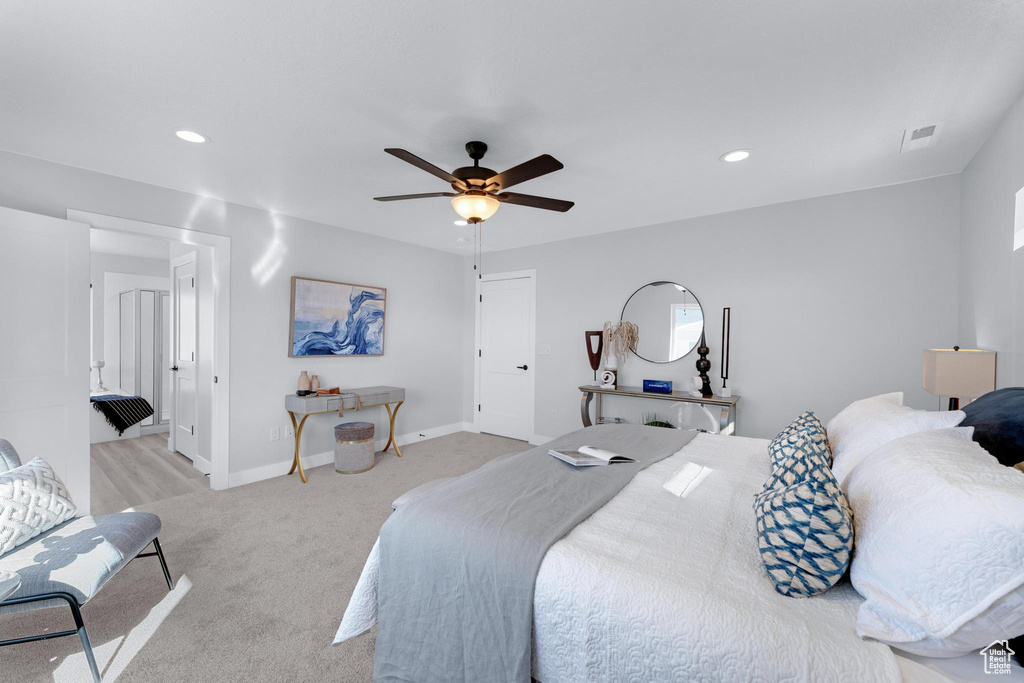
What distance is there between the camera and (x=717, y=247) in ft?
13.0

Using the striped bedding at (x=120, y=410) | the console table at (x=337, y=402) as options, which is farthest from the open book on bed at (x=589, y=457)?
the striped bedding at (x=120, y=410)

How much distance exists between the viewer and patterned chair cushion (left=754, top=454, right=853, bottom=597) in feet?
3.43

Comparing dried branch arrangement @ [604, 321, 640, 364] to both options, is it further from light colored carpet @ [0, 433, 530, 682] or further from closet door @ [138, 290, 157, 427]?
closet door @ [138, 290, 157, 427]

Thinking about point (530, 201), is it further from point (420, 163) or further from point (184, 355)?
point (184, 355)

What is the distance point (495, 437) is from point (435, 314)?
70.8 inches

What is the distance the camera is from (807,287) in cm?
355

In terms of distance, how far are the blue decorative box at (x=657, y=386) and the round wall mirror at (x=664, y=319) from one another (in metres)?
0.33

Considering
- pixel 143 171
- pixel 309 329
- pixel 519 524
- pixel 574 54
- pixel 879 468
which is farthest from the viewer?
pixel 309 329

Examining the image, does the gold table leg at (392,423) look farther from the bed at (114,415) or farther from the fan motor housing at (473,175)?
the bed at (114,415)

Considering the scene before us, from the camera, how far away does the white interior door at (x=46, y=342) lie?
8.23 ft

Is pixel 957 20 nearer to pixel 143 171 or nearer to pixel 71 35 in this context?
pixel 71 35

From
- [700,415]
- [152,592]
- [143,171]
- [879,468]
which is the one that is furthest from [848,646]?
[143,171]

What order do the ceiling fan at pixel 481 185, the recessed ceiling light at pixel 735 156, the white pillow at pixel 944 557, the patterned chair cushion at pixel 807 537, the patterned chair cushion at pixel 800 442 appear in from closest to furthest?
the white pillow at pixel 944 557 → the patterned chair cushion at pixel 807 537 → the patterned chair cushion at pixel 800 442 → the ceiling fan at pixel 481 185 → the recessed ceiling light at pixel 735 156

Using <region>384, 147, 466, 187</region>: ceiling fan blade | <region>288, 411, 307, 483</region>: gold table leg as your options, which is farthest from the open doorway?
<region>384, 147, 466, 187</region>: ceiling fan blade
